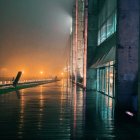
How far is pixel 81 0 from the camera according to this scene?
54.5 m

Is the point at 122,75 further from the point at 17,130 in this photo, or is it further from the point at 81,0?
the point at 81,0

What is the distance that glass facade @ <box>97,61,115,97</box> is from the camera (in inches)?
959

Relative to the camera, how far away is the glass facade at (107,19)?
81.6 feet

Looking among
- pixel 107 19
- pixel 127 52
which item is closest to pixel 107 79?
pixel 107 19

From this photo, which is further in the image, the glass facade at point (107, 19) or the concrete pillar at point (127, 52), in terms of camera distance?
the glass facade at point (107, 19)

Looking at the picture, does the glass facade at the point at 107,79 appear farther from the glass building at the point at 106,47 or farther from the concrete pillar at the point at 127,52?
the concrete pillar at the point at 127,52

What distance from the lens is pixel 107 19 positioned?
2791cm

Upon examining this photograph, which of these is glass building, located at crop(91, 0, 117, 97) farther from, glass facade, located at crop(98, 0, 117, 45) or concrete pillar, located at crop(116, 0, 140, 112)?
concrete pillar, located at crop(116, 0, 140, 112)

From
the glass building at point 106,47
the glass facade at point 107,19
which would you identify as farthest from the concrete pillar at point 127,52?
the glass facade at point 107,19

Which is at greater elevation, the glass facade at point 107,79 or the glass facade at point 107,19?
the glass facade at point 107,19

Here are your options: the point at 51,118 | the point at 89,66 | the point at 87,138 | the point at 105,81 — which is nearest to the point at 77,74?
the point at 89,66

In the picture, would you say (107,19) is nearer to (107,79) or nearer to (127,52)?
(107,79)

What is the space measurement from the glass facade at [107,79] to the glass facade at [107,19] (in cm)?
307

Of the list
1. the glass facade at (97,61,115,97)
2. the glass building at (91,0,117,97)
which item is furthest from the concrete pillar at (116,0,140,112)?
the glass facade at (97,61,115,97)
